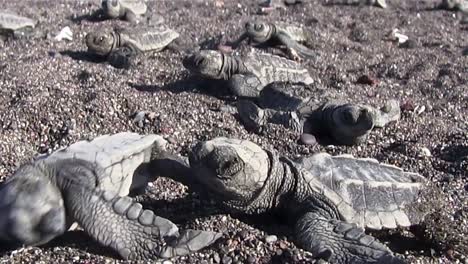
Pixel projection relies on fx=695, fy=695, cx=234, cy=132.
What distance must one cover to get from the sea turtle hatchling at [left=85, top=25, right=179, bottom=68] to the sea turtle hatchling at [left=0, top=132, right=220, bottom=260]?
3263 millimetres

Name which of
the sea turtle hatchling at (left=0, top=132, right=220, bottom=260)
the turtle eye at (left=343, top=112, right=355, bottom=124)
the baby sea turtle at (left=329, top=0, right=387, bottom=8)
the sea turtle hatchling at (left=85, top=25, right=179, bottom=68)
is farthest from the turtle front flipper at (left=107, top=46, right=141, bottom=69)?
the baby sea turtle at (left=329, top=0, right=387, bottom=8)

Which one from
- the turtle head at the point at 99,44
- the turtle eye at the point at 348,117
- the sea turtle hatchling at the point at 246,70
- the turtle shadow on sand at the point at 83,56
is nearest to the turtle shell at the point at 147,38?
the turtle head at the point at 99,44

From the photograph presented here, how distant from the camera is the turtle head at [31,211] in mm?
2766

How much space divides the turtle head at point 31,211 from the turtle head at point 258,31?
4.42 m

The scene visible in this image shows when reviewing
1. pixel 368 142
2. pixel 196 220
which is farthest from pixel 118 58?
pixel 196 220

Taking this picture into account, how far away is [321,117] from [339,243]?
2.03 m

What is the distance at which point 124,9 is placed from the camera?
8172mm

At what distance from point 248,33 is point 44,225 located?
4.58 metres

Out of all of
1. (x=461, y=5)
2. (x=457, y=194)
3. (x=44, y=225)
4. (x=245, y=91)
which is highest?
(x=44, y=225)

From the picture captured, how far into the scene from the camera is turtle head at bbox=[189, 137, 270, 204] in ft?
9.65

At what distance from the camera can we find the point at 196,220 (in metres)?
3.13

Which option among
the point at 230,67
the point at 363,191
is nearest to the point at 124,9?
the point at 230,67

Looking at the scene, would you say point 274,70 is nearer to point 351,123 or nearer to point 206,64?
point 206,64

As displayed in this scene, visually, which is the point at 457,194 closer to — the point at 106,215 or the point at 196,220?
the point at 196,220
